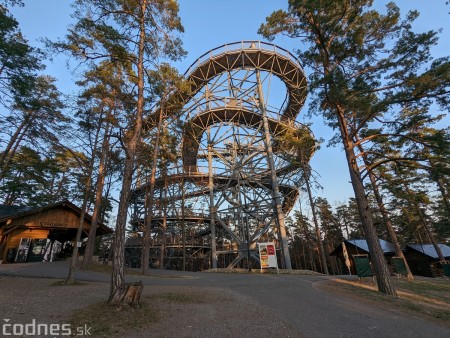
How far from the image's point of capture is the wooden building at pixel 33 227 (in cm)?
1603


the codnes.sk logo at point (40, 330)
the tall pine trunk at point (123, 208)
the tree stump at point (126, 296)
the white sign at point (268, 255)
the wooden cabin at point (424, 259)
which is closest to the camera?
the codnes.sk logo at point (40, 330)

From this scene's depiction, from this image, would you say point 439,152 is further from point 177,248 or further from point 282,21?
point 177,248

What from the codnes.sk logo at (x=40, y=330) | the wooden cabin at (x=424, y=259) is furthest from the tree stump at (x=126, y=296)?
the wooden cabin at (x=424, y=259)

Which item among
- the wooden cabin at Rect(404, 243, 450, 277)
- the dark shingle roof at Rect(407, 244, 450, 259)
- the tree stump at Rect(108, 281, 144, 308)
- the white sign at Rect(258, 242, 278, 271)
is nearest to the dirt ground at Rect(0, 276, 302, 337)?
the tree stump at Rect(108, 281, 144, 308)

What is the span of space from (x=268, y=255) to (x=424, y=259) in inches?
849

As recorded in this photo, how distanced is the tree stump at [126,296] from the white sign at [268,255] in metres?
10.0

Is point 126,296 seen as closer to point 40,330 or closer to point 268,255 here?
point 40,330

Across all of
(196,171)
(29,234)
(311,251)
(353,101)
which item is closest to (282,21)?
(353,101)

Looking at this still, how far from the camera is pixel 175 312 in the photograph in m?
5.09

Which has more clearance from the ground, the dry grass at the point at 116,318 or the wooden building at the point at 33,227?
the wooden building at the point at 33,227

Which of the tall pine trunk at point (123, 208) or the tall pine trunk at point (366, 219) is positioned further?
the tall pine trunk at point (366, 219)

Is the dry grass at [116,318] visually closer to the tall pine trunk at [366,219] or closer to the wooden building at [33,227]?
the tall pine trunk at [366,219]

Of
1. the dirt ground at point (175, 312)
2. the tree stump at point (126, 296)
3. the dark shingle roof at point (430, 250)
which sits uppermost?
the dark shingle roof at point (430, 250)

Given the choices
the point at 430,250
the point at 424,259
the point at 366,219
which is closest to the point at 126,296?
the point at 366,219
